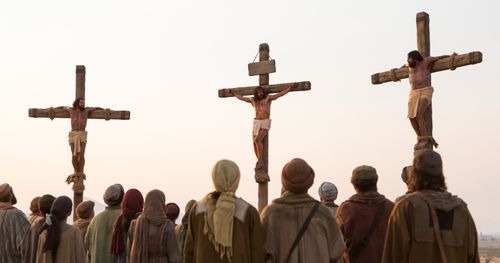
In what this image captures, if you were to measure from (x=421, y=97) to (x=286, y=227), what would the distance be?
634cm

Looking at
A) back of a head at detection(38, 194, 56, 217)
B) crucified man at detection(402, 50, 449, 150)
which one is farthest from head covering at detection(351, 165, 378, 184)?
crucified man at detection(402, 50, 449, 150)

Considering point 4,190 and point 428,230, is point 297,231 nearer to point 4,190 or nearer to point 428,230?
point 428,230

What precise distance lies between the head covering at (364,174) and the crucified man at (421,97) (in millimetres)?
4967

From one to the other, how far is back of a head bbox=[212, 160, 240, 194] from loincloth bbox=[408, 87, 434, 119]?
6296 mm

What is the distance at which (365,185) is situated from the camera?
259 inches

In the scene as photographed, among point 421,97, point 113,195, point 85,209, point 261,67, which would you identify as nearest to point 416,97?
point 421,97

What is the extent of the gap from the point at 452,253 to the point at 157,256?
328 cm

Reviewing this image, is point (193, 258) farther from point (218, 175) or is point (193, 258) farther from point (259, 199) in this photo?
point (259, 199)

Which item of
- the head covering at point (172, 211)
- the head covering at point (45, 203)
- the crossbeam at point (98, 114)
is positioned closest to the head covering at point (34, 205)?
the head covering at point (45, 203)

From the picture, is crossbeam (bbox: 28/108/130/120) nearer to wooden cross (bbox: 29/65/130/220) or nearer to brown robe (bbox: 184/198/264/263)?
wooden cross (bbox: 29/65/130/220)

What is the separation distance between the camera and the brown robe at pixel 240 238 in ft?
19.3

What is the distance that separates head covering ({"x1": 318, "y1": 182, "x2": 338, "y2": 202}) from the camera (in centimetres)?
798

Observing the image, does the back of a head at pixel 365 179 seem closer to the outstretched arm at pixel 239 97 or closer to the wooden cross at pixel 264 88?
the wooden cross at pixel 264 88

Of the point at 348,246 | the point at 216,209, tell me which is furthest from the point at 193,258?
the point at 348,246
